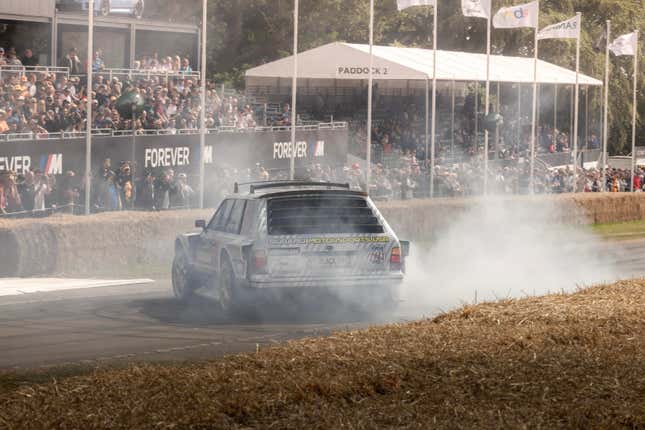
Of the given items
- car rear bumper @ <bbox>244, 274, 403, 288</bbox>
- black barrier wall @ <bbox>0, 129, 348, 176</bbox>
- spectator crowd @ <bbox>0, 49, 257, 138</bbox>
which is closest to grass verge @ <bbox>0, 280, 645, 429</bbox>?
car rear bumper @ <bbox>244, 274, 403, 288</bbox>

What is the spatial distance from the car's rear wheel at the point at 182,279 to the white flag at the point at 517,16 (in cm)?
2306

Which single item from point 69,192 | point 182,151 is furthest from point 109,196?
point 182,151

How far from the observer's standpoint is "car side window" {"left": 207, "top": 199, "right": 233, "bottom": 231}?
1606 centimetres

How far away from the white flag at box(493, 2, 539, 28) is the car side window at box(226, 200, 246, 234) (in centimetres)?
2387

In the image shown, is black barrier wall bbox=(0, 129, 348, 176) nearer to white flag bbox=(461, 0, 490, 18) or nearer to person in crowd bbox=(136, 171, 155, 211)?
person in crowd bbox=(136, 171, 155, 211)

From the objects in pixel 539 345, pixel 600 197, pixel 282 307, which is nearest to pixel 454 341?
pixel 539 345

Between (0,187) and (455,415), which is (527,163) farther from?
(455,415)

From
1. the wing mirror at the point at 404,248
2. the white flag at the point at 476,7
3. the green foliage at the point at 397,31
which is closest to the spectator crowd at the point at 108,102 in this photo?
the white flag at the point at 476,7

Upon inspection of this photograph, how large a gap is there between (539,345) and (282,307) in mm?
6653

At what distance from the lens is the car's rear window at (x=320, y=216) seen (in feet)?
48.4

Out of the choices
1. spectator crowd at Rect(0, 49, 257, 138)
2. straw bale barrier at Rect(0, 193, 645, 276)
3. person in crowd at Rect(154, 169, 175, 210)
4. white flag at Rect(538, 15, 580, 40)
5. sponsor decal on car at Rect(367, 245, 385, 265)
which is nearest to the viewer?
sponsor decal on car at Rect(367, 245, 385, 265)

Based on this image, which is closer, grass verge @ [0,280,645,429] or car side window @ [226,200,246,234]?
grass verge @ [0,280,645,429]

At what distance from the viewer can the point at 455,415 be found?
22.8ft

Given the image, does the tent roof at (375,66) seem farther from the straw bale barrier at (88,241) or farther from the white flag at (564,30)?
the straw bale barrier at (88,241)
